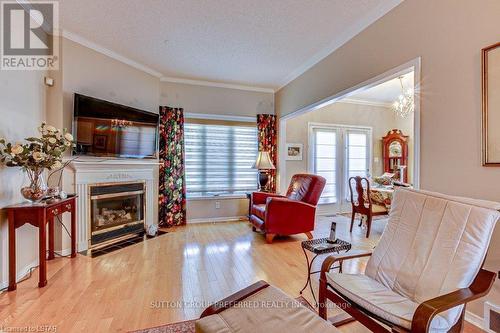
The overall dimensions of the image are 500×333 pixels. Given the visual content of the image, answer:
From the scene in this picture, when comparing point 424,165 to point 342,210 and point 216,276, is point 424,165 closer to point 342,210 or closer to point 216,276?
point 216,276

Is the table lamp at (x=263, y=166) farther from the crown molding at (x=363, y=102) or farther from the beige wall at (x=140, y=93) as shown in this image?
the crown molding at (x=363, y=102)

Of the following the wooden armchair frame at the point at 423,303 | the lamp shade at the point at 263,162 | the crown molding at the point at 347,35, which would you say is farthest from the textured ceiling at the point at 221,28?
the wooden armchair frame at the point at 423,303

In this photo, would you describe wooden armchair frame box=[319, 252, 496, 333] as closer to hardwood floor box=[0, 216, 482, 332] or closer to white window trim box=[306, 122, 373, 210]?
hardwood floor box=[0, 216, 482, 332]

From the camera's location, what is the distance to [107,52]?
351cm

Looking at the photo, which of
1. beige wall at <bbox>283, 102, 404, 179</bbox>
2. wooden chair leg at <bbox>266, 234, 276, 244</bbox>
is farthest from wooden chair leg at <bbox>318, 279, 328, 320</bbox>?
beige wall at <bbox>283, 102, 404, 179</bbox>

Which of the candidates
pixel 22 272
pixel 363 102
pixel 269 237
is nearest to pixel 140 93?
pixel 22 272

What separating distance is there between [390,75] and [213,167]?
3475 mm

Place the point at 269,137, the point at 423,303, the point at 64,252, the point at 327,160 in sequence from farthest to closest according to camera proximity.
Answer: the point at 327,160
the point at 269,137
the point at 64,252
the point at 423,303

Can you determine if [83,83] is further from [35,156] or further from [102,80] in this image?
[35,156]

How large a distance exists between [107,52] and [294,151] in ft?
12.4

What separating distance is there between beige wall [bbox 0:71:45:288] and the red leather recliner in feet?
9.31

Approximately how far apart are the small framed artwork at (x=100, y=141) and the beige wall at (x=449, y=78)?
3.52 meters

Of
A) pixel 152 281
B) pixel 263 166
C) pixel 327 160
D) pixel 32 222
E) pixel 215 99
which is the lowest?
pixel 152 281

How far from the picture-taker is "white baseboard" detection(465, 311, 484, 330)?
171cm
